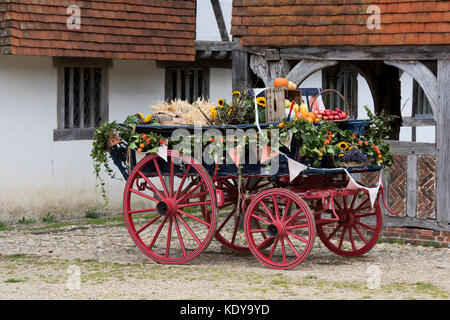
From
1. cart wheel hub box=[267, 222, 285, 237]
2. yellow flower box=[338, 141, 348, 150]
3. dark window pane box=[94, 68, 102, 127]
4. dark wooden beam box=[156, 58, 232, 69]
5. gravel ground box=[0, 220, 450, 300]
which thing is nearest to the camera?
gravel ground box=[0, 220, 450, 300]

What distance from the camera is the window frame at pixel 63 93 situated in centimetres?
1358

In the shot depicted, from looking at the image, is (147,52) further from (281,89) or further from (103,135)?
(281,89)

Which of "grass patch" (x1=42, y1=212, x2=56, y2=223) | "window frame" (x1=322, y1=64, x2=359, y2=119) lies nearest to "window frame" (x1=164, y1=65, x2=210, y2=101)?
"grass patch" (x1=42, y1=212, x2=56, y2=223)

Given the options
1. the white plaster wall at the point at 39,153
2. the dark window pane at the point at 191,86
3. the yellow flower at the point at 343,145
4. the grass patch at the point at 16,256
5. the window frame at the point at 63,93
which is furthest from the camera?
the dark window pane at the point at 191,86

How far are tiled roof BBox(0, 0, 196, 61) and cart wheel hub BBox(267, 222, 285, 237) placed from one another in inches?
208

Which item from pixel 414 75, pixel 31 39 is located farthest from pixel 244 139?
pixel 31 39

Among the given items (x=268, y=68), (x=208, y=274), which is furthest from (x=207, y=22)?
(x=208, y=274)

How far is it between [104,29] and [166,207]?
504 cm

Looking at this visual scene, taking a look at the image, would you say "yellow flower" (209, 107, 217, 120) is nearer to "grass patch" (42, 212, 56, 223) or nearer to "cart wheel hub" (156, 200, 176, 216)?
"cart wheel hub" (156, 200, 176, 216)

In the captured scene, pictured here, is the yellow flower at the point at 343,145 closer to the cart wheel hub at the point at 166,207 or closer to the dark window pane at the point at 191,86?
the cart wheel hub at the point at 166,207

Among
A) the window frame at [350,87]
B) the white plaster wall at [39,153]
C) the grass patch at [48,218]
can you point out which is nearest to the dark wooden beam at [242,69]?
the white plaster wall at [39,153]

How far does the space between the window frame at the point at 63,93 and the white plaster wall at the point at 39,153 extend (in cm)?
8

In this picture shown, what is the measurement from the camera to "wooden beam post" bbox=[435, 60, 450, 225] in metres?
10.7

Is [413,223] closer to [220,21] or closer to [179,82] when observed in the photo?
[179,82]
